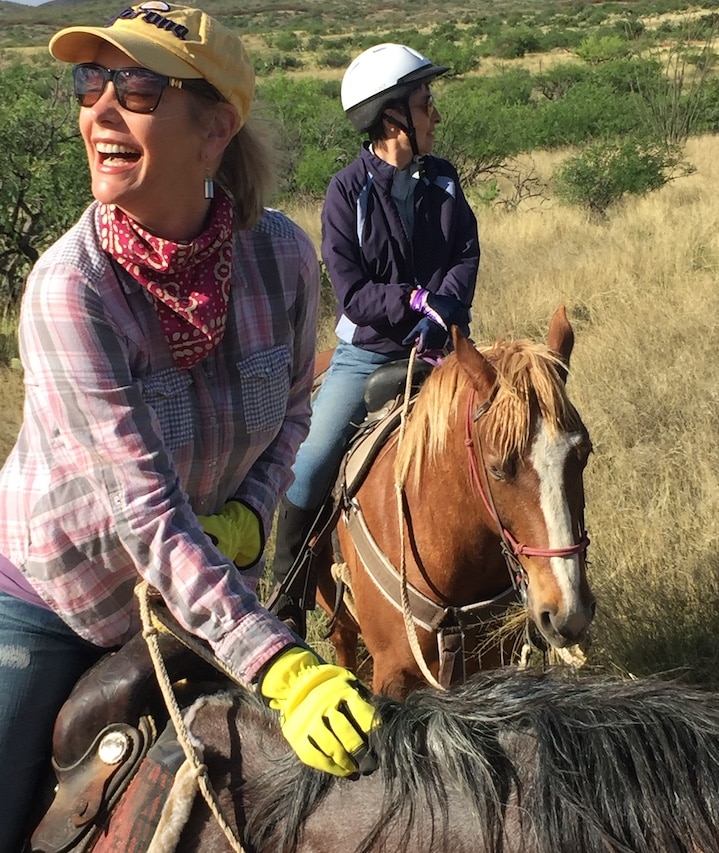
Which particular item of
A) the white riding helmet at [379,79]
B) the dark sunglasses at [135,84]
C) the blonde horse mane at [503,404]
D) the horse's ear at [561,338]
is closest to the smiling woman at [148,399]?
the dark sunglasses at [135,84]

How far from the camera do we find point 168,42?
5.27 ft

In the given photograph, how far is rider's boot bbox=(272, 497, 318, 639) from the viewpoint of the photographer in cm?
388

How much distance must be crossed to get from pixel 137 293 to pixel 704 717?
1298 mm

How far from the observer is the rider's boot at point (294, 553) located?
388 centimetres

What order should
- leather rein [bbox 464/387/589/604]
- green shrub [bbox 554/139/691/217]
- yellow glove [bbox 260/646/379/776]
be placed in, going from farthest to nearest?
green shrub [bbox 554/139/691/217]
leather rein [bbox 464/387/589/604]
yellow glove [bbox 260/646/379/776]

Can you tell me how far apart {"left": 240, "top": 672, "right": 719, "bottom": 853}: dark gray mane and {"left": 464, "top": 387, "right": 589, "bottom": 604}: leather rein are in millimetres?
1314

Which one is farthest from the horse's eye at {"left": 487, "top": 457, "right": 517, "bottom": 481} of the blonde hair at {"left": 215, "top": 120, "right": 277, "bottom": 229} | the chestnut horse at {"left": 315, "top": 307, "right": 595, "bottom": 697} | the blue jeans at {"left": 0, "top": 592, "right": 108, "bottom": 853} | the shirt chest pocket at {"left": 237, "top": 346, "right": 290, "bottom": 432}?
the blue jeans at {"left": 0, "top": 592, "right": 108, "bottom": 853}

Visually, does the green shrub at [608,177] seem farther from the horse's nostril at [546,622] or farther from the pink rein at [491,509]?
the horse's nostril at [546,622]

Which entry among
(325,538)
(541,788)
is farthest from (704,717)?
(325,538)

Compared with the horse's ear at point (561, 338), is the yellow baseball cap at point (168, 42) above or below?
above

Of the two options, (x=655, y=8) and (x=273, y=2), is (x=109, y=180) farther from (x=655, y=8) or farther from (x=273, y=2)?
(x=273, y=2)

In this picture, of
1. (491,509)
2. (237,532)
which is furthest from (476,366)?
(237,532)

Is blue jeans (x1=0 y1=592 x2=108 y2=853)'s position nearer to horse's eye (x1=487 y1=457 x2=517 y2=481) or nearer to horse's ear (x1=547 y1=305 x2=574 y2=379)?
horse's eye (x1=487 y1=457 x2=517 y2=481)

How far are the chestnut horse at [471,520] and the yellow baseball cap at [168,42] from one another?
1.39 m
